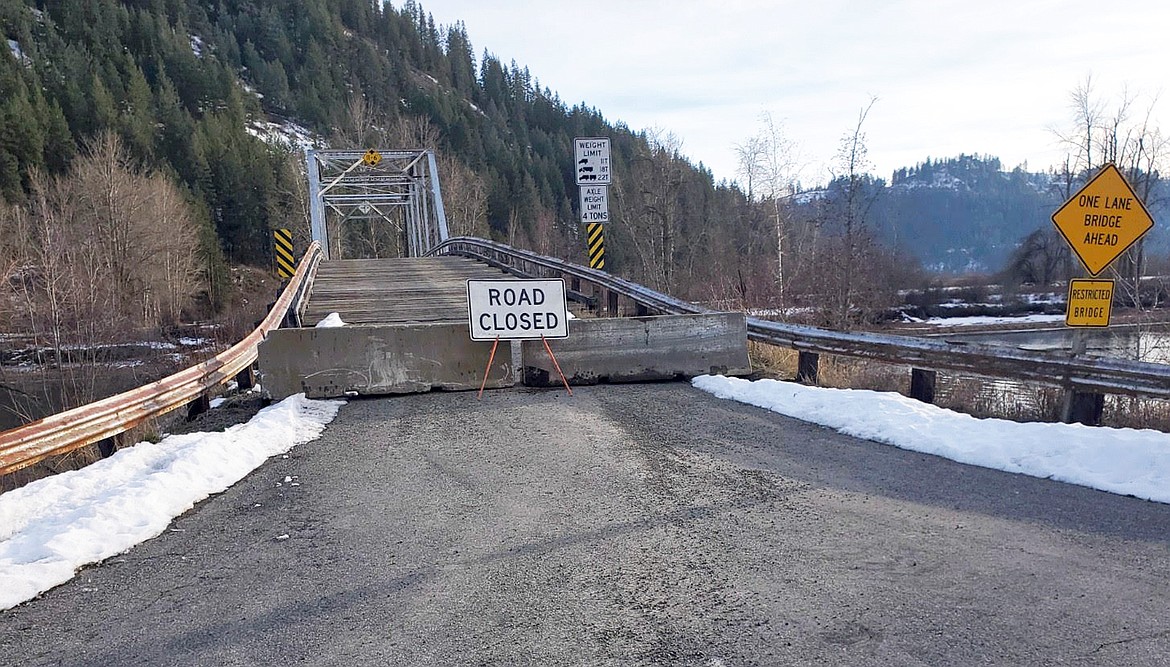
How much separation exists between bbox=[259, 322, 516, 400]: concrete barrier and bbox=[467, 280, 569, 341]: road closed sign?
1.09 ft

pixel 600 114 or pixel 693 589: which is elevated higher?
pixel 600 114

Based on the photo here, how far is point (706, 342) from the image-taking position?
10.3 metres

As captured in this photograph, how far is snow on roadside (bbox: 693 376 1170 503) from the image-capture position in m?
5.51

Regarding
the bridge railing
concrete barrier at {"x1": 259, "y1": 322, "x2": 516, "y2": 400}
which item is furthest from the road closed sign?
the bridge railing

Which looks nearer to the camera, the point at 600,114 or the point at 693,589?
the point at 693,589

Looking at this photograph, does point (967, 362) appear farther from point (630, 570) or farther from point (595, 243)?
point (595, 243)

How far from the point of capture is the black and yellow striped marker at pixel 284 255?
2369 centimetres

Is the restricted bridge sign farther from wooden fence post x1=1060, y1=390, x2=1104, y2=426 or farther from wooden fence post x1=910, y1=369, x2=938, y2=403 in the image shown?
wooden fence post x1=910, y1=369, x2=938, y2=403

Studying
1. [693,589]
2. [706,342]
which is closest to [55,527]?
[693,589]

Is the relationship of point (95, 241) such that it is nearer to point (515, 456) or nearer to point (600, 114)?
point (515, 456)

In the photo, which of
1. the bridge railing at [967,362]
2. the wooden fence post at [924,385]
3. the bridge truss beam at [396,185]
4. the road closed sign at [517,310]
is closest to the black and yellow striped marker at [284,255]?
the bridge truss beam at [396,185]

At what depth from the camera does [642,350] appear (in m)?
10.1

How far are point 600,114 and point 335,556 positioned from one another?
5870 inches

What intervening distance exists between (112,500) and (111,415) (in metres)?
1.78
